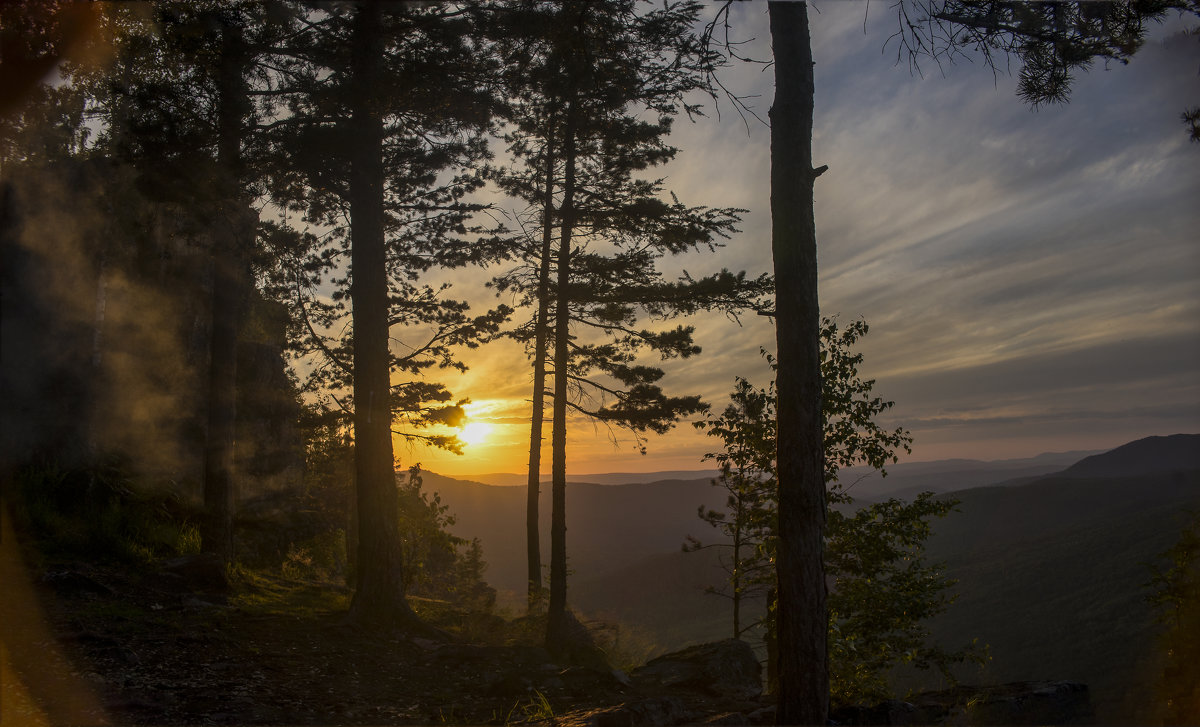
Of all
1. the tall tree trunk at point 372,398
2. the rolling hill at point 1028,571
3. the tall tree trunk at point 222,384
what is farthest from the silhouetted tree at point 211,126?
the rolling hill at point 1028,571

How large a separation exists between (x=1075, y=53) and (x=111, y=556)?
16.0m

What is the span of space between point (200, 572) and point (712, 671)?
→ 31.0ft

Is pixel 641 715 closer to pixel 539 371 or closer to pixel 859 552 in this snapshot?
pixel 859 552

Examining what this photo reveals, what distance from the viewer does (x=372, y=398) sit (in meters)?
10.7

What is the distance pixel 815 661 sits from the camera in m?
5.75

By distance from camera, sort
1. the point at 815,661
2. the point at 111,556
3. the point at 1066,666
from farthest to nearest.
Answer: the point at 1066,666
the point at 111,556
the point at 815,661

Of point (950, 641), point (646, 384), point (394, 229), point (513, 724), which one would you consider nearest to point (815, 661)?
point (513, 724)

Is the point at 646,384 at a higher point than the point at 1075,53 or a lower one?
lower

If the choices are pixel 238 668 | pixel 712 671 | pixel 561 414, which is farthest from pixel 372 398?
pixel 712 671

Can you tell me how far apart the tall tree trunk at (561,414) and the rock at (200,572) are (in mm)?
6381

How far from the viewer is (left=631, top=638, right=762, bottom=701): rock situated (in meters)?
11.2

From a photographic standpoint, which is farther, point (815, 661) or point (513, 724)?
point (513, 724)

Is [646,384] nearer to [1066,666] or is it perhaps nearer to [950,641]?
[1066,666]

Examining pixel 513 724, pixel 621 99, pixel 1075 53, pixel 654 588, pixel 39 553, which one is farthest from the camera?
pixel 654 588
